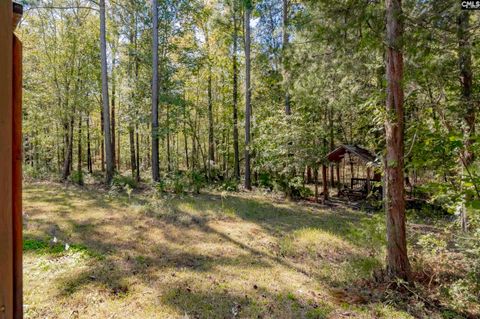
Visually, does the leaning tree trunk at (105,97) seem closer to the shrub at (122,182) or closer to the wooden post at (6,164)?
the shrub at (122,182)

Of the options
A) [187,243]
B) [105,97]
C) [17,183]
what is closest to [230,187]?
[105,97]

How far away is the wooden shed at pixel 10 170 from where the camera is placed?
88cm

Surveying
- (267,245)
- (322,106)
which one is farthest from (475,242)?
(322,106)

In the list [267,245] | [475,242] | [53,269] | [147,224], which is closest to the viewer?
[475,242]

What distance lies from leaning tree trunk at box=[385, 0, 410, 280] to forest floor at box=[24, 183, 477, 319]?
1.25ft

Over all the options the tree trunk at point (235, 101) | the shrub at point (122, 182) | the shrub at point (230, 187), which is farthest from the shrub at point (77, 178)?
the tree trunk at point (235, 101)

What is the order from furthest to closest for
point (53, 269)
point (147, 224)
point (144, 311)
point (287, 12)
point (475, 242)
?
1. point (287, 12)
2. point (147, 224)
3. point (53, 269)
4. point (475, 242)
5. point (144, 311)

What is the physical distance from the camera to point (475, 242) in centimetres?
354

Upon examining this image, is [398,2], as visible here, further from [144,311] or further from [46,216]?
[46,216]

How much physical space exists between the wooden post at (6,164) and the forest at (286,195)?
251 cm

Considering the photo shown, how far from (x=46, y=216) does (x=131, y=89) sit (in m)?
7.72

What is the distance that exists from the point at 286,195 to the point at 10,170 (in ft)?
35.3

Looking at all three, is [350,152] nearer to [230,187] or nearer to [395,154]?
[230,187]

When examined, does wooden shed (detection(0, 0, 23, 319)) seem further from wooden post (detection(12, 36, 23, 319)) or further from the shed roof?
the shed roof
